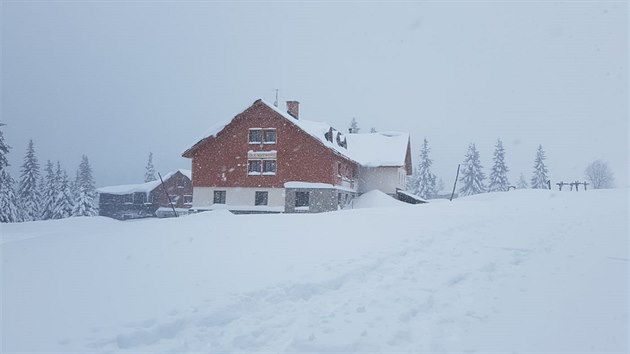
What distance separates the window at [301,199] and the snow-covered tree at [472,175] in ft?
125

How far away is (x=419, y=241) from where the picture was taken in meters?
11.0

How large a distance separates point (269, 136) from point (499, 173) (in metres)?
43.5

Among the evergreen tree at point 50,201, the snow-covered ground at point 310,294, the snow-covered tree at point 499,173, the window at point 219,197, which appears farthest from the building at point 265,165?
the snow-covered tree at point 499,173

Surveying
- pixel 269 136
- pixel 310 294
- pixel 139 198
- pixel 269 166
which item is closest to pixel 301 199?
pixel 269 166

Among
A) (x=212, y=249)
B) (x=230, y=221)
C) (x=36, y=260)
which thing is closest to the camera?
(x=36, y=260)

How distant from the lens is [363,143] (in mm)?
44938

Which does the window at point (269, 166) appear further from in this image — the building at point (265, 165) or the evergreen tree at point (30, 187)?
the evergreen tree at point (30, 187)

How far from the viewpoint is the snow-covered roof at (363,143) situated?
113 feet

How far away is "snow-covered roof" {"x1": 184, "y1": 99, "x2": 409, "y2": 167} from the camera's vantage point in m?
34.5

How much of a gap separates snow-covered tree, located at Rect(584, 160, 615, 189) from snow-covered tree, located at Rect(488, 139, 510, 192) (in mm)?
30411

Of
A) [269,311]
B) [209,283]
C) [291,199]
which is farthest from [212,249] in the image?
[291,199]

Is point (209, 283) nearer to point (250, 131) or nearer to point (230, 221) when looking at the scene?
point (230, 221)

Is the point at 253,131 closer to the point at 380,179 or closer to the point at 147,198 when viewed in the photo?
the point at 380,179

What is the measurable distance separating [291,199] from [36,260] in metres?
25.9
